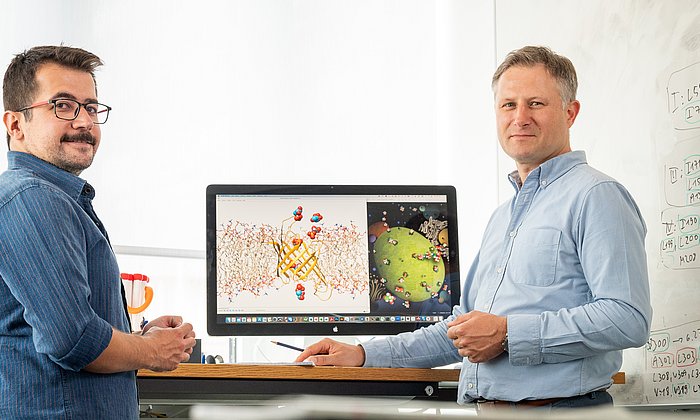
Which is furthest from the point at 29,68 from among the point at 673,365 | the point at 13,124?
the point at 673,365

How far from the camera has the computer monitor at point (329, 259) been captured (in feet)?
9.29

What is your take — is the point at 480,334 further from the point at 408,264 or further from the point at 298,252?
the point at 298,252

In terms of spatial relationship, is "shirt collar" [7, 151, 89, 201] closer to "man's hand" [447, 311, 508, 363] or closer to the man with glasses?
the man with glasses

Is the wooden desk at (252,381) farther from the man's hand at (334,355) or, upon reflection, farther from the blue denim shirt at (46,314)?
the blue denim shirt at (46,314)

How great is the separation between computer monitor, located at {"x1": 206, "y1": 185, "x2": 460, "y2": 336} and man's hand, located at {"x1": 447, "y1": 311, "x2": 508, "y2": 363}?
721mm

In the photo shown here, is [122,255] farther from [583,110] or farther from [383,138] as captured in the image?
[583,110]

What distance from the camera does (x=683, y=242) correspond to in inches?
96.4

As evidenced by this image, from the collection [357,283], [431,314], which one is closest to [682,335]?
[431,314]

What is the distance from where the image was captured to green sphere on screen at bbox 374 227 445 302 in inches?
113

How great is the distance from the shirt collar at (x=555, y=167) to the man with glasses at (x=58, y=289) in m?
0.98

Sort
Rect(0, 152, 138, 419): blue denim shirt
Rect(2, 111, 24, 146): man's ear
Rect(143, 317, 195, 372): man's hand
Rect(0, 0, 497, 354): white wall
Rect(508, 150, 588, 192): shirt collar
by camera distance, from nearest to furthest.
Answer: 1. Rect(0, 152, 138, 419): blue denim shirt
2. Rect(143, 317, 195, 372): man's hand
3. Rect(2, 111, 24, 146): man's ear
4. Rect(508, 150, 588, 192): shirt collar
5. Rect(0, 0, 497, 354): white wall

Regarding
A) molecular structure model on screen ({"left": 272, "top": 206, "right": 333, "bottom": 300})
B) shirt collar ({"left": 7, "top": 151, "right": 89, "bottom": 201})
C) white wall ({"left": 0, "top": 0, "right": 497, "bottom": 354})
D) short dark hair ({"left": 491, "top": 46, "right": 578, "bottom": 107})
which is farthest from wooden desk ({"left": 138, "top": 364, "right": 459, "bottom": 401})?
white wall ({"left": 0, "top": 0, "right": 497, "bottom": 354})

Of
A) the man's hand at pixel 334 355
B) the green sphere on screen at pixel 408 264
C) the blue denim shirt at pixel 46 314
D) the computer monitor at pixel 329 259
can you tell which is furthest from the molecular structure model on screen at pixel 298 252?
the blue denim shirt at pixel 46 314

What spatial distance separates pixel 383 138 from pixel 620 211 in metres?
2.02
